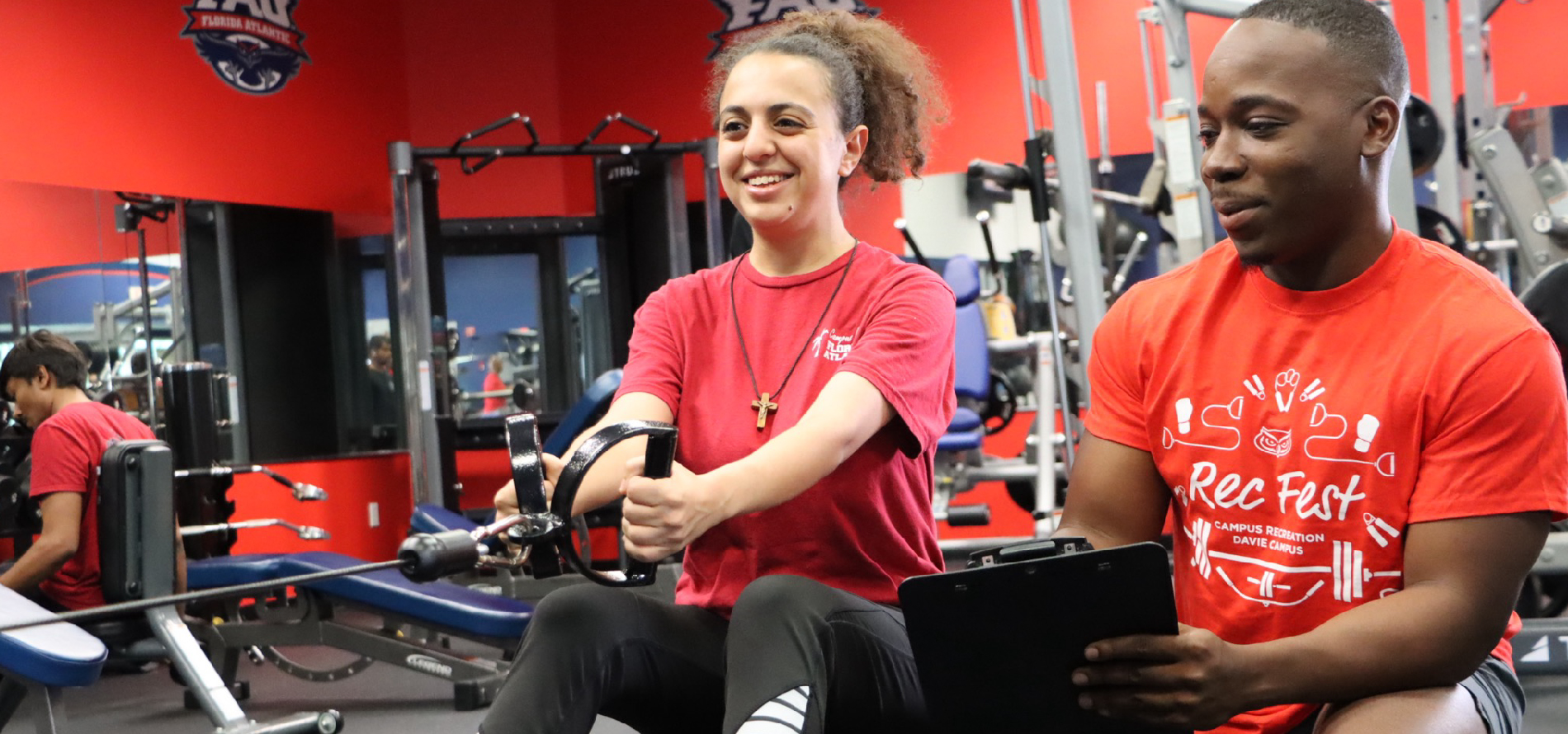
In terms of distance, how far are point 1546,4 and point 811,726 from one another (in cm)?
615

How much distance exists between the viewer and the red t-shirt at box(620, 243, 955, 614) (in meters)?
1.43

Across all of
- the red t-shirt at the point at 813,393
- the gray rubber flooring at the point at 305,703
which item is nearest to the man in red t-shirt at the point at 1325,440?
the red t-shirt at the point at 813,393

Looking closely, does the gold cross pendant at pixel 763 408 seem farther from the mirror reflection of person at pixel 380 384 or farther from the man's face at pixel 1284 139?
the mirror reflection of person at pixel 380 384

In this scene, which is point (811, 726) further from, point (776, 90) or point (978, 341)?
point (978, 341)

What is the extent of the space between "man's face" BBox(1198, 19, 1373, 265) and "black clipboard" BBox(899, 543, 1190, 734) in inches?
13.7

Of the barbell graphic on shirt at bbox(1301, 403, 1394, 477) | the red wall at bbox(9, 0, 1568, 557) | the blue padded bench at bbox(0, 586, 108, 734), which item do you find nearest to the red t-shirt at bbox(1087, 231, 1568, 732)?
the barbell graphic on shirt at bbox(1301, 403, 1394, 477)

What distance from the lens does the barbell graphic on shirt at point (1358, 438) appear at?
3.72ft

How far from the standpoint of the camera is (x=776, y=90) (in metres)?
1.53

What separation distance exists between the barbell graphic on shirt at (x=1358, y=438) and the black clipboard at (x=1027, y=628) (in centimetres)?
24

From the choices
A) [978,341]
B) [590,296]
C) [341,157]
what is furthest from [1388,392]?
[341,157]

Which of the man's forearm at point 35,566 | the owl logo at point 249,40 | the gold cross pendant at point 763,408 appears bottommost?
the man's forearm at point 35,566

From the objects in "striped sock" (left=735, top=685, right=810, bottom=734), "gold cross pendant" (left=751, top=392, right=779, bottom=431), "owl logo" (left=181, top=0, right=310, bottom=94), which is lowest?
"striped sock" (left=735, top=685, right=810, bottom=734)

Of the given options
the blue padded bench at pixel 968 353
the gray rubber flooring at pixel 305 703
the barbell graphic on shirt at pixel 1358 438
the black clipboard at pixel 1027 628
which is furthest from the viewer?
the blue padded bench at pixel 968 353

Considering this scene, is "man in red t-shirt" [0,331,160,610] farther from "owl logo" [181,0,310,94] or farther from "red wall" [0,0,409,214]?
"owl logo" [181,0,310,94]
